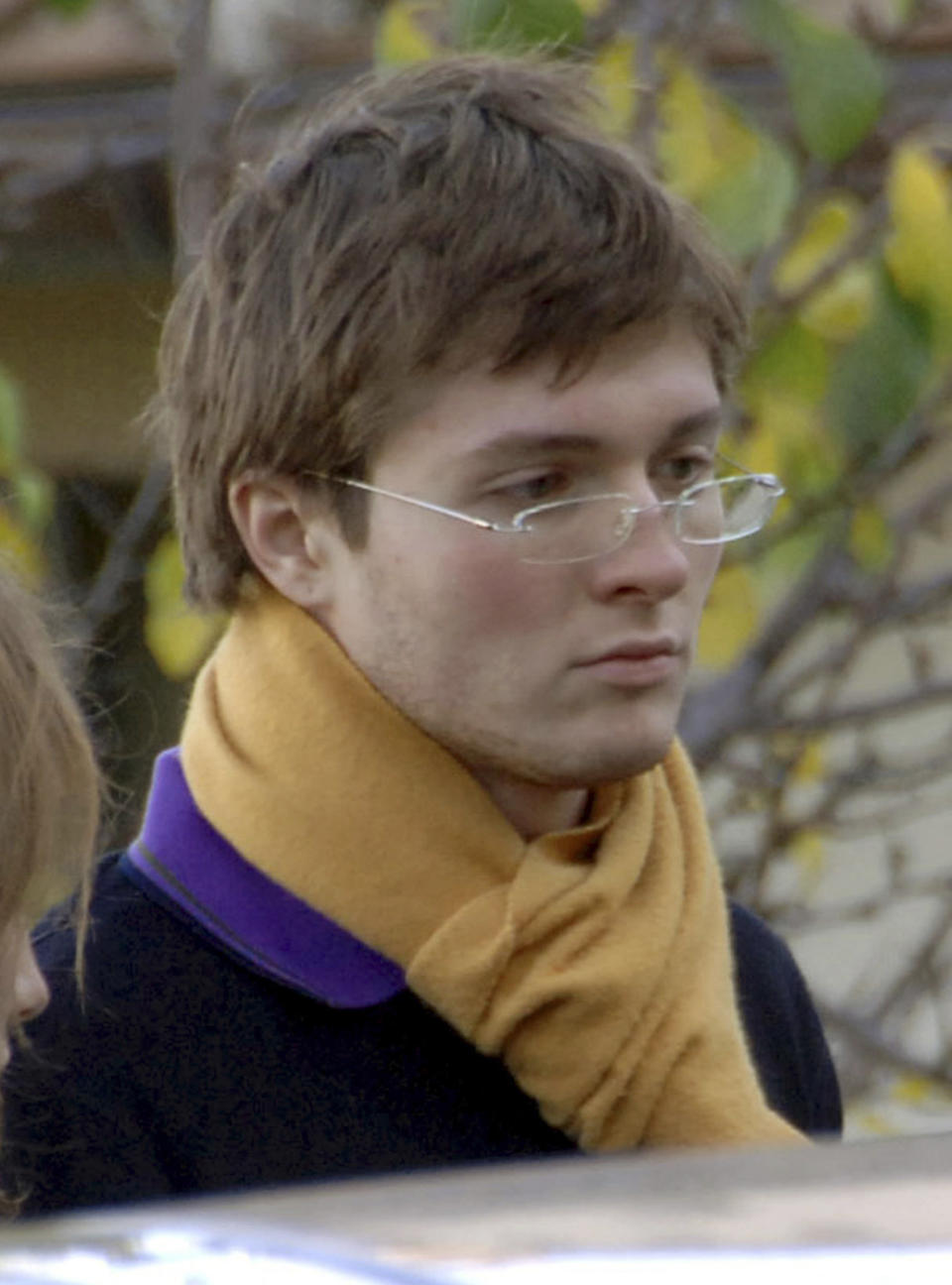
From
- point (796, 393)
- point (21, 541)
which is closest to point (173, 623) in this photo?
point (21, 541)

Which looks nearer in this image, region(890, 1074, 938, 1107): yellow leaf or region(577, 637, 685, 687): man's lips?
region(577, 637, 685, 687): man's lips

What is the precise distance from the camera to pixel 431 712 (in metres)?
1.81

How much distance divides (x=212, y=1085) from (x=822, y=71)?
1335 mm

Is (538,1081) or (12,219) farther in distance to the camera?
(12,219)

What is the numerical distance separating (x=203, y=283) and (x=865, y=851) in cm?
383

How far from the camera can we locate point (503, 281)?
1.78 m

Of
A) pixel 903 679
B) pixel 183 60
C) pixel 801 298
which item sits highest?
pixel 183 60

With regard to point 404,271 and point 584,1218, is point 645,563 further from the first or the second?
point 584,1218

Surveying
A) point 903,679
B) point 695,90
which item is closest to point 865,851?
point 903,679

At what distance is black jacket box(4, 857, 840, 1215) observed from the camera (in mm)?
1736

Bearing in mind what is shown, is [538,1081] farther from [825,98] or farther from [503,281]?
[825,98]

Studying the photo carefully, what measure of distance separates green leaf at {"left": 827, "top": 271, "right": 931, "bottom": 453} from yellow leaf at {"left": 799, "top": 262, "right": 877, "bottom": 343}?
0.39 ft

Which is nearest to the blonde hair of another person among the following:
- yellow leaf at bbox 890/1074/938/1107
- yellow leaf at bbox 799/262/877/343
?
yellow leaf at bbox 799/262/877/343

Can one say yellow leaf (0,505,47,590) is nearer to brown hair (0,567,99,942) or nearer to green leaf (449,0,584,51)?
green leaf (449,0,584,51)
